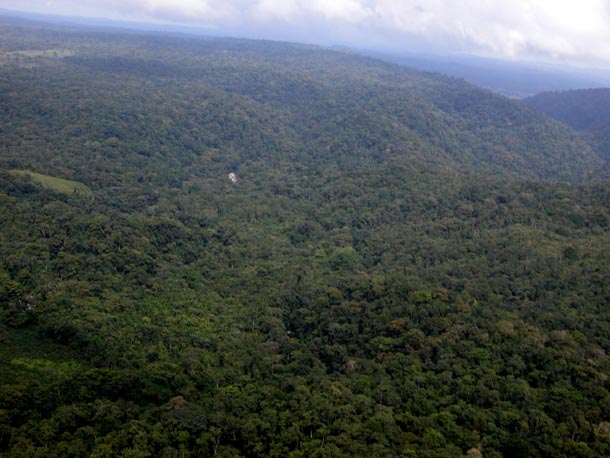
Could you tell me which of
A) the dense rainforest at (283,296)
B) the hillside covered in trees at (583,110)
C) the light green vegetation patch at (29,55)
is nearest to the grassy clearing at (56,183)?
the dense rainforest at (283,296)

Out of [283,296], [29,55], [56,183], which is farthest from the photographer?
[29,55]

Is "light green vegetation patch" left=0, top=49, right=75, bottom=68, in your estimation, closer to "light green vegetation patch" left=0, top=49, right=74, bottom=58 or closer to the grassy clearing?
"light green vegetation patch" left=0, top=49, right=74, bottom=58

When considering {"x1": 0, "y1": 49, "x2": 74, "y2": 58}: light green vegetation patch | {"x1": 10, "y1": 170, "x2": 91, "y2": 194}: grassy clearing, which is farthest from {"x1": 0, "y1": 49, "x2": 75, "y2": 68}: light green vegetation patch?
{"x1": 10, "y1": 170, "x2": 91, "y2": 194}: grassy clearing

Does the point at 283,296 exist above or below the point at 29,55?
below

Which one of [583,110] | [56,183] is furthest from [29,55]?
[583,110]

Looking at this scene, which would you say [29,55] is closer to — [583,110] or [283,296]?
[283,296]

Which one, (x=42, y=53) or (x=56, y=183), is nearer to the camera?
(x=56, y=183)

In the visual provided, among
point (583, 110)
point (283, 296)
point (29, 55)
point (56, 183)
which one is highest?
point (583, 110)
